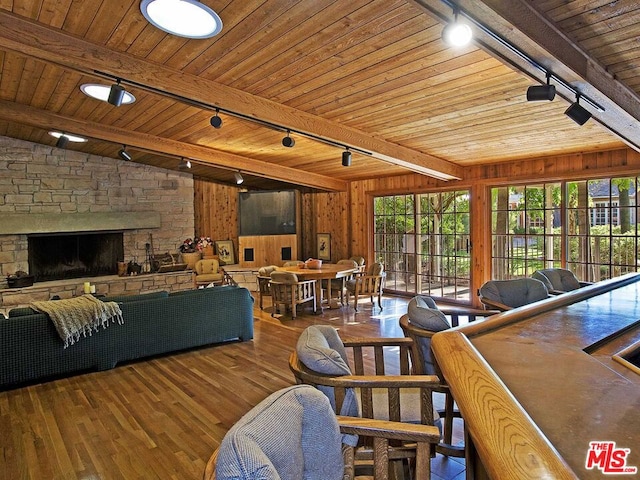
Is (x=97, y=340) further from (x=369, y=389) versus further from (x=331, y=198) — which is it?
(x=331, y=198)

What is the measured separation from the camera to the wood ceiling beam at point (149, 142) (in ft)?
17.2

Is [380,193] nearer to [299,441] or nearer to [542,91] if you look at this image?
[542,91]

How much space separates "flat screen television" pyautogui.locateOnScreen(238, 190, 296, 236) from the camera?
9258 mm

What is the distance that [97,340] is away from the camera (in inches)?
163

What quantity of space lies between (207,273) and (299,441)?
310 inches

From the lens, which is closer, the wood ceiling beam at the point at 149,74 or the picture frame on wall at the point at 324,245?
the wood ceiling beam at the point at 149,74

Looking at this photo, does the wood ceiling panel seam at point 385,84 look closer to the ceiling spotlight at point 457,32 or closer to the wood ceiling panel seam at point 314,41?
the wood ceiling panel seam at point 314,41

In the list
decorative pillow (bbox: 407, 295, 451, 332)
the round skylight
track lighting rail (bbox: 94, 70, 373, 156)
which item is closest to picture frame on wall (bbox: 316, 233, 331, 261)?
track lighting rail (bbox: 94, 70, 373, 156)

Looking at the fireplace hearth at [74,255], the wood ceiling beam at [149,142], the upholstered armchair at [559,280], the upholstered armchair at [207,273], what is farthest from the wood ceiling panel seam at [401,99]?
the fireplace hearth at [74,255]

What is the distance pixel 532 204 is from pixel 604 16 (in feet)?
13.6

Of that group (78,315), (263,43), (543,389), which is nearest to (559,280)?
(543,389)

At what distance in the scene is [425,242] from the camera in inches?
300

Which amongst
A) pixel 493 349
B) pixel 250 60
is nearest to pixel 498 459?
pixel 493 349

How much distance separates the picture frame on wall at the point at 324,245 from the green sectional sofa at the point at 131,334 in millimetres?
4266
